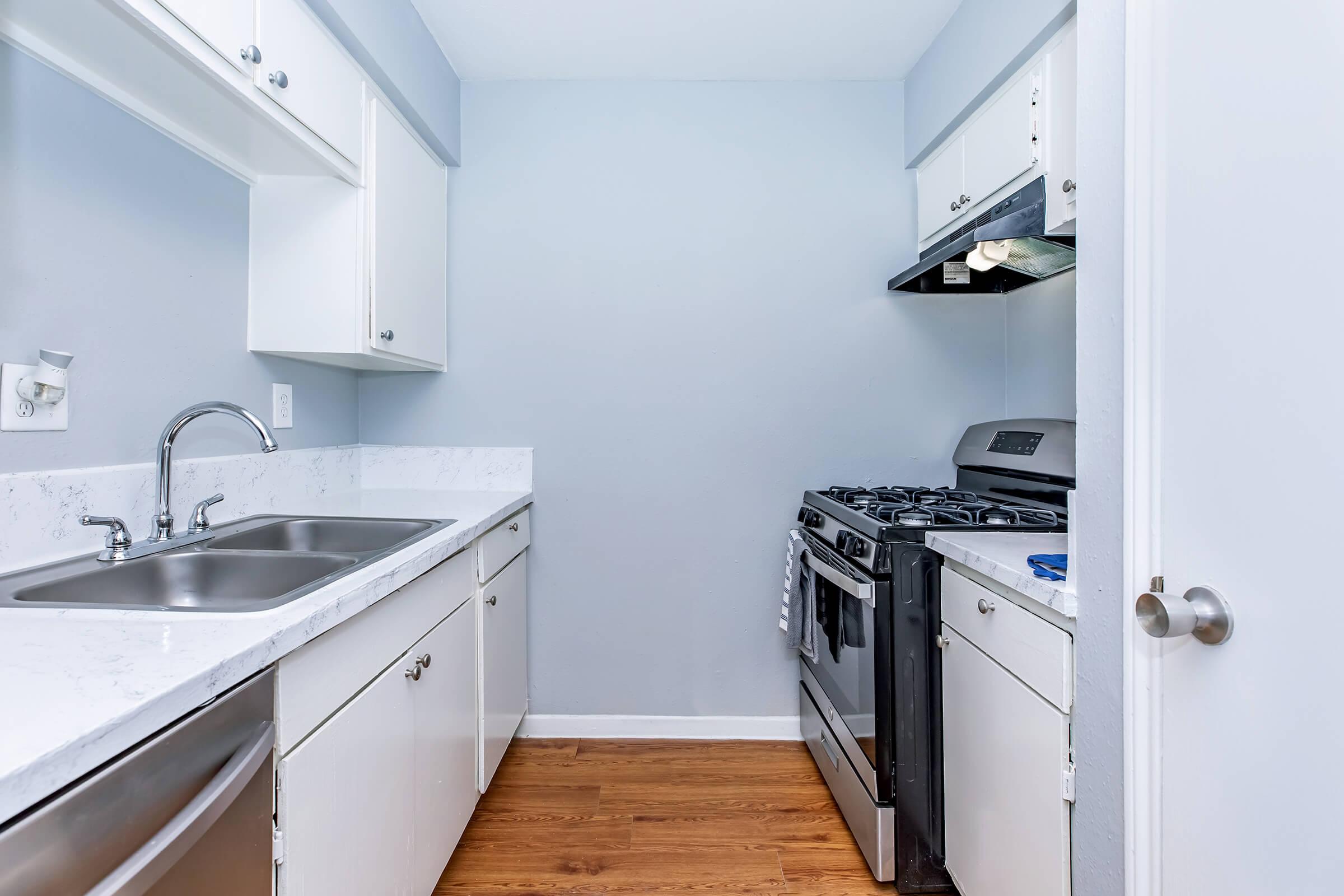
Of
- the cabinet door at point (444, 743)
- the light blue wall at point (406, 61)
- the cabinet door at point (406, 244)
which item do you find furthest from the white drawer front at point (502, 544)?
the light blue wall at point (406, 61)

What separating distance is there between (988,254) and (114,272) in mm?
2090

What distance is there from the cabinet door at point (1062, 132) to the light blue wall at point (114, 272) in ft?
6.62

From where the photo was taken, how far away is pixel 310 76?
140 centimetres

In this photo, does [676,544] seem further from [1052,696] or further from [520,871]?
[1052,696]

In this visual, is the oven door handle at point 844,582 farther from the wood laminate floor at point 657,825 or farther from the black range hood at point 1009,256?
the black range hood at point 1009,256

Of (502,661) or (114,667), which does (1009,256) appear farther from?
(114,667)

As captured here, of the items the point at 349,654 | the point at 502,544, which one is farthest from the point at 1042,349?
the point at 349,654

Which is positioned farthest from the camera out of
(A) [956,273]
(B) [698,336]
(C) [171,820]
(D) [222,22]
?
(B) [698,336]

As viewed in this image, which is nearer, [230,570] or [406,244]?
[230,570]

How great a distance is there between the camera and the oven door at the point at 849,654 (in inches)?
60.7

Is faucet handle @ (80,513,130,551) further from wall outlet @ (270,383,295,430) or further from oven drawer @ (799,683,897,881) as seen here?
oven drawer @ (799,683,897,881)

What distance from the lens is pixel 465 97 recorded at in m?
2.27

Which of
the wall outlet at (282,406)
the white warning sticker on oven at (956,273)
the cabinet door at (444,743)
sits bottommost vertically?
the cabinet door at (444,743)

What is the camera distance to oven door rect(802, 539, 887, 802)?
5.06 feet
